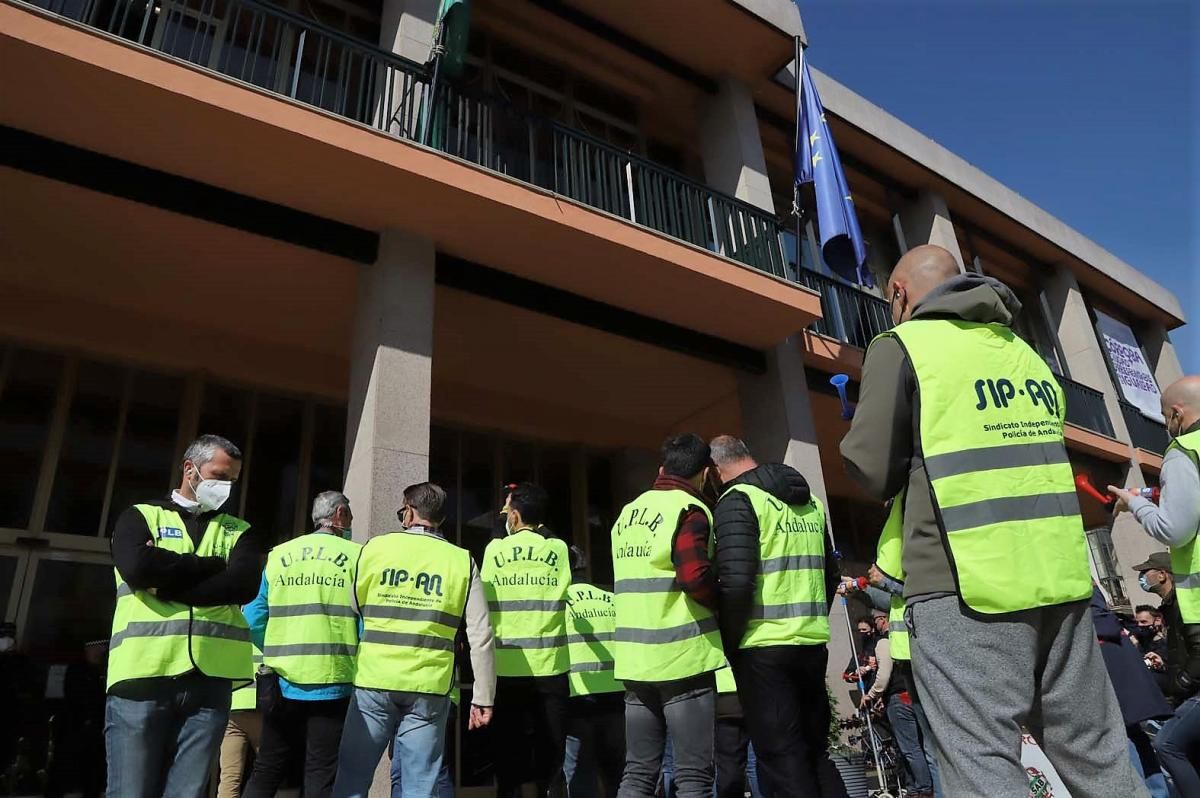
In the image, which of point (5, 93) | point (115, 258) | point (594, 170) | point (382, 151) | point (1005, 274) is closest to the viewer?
point (5, 93)

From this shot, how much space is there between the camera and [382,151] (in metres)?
5.96

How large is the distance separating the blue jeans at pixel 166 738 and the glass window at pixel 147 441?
4994mm

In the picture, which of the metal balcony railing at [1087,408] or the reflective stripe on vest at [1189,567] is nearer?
the reflective stripe on vest at [1189,567]

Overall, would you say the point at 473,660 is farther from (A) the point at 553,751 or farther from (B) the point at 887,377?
(B) the point at 887,377

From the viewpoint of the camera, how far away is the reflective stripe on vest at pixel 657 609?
11.0 feet

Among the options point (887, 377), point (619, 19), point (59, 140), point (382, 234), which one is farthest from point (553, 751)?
point (619, 19)

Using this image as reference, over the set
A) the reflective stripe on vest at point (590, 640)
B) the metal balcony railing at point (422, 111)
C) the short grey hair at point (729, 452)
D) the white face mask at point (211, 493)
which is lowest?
the reflective stripe on vest at point (590, 640)

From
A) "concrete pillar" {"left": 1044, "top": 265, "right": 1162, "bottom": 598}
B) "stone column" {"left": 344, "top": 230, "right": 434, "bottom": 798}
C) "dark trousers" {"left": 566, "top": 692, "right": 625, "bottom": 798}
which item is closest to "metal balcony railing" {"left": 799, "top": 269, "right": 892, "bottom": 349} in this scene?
"concrete pillar" {"left": 1044, "top": 265, "right": 1162, "bottom": 598}

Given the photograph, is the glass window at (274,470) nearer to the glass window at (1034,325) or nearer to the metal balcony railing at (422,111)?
the metal balcony railing at (422,111)

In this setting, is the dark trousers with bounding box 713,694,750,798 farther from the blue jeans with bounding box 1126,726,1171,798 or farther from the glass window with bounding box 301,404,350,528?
the glass window with bounding box 301,404,350,528

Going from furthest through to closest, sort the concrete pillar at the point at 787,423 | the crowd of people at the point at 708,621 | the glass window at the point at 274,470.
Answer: the concrete pillar at the point at 787,423, the glass window at the point at 274,470, the crowd of people at the point at 708,621

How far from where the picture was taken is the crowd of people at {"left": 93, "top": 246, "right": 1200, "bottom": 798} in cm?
178

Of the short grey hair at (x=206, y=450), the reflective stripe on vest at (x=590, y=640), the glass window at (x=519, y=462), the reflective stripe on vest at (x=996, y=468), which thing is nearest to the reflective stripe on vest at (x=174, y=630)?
the short grey hair at (x=206, y=450)

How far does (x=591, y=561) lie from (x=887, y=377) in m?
7.84
